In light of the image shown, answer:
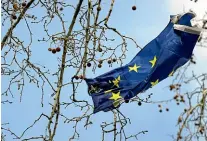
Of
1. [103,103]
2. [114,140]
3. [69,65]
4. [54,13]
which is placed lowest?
[114,140]

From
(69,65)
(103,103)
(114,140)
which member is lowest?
(114,140)

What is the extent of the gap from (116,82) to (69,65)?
60 centimetres

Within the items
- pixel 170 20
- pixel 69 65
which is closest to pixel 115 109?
pixel 69 65

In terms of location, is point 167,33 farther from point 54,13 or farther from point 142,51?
point 54,13

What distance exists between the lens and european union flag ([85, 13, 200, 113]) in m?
6.40

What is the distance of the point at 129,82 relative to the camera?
678 centimetres

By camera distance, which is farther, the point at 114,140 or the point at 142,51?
the point at 142,51

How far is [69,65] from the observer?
21.8 ft

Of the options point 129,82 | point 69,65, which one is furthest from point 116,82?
point 69,65

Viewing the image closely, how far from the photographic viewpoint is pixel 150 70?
22.1ft

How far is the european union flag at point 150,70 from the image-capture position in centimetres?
640

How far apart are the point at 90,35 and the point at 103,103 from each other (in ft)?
2.67

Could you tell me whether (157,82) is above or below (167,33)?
below

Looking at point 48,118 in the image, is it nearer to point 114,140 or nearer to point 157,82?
point 114,140
